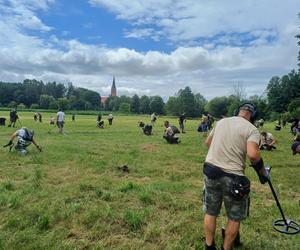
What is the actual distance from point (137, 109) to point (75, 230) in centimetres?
13018

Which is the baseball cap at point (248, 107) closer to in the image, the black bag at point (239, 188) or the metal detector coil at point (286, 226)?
the black bag at point (239, 188)

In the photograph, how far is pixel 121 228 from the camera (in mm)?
5672

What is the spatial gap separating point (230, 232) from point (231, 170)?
0.83m

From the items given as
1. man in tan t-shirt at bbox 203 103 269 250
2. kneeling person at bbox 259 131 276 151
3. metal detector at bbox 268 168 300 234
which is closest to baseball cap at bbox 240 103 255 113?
man in tan t-shirt at bbox 203 103 269 250

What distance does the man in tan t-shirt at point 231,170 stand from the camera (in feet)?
14.2

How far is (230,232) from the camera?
14.6ft

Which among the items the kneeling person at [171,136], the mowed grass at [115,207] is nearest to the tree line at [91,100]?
the kneeling person at [171,136]

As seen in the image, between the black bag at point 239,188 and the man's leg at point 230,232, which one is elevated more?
the black bag at point 239,188

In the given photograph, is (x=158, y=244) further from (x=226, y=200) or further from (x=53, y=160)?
(x=53, y=160)

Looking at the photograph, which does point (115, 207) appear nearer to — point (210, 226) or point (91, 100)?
point (210, 226)

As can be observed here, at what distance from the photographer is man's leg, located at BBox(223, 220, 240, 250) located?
4.45 m

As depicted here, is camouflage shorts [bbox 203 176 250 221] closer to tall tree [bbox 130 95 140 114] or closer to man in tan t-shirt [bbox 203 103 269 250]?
man in tan t-shirt [bbox 203 103 269 250]

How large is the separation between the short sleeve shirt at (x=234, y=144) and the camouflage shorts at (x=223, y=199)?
0.62 feet

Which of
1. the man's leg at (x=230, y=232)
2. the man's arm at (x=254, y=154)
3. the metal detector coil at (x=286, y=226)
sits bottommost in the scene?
the metal detector coil at (x=286, y=226)
